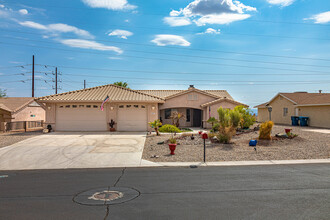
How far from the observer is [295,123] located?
28891 mm

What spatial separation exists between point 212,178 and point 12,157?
10.4m

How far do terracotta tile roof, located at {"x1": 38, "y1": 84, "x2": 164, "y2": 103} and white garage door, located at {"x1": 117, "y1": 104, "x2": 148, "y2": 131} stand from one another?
37.7 inches

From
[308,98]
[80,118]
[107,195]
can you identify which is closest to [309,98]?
[308,98]

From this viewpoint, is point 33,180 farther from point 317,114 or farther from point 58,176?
point 317,114

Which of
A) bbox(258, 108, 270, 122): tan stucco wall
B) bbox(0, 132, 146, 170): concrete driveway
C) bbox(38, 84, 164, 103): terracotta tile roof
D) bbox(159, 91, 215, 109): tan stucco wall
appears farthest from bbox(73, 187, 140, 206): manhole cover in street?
bbox(258, 108, 270, 122): tan stucco wall

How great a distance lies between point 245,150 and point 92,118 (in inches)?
571

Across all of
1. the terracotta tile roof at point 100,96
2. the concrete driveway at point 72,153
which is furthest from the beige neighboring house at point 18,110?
the concrete driveway at point 72,153

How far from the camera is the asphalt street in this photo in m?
5.71

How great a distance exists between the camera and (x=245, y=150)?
1414cm

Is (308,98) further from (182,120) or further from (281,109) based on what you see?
(182,120)

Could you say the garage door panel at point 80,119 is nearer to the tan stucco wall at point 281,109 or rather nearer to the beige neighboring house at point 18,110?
the beige neighboring house at point 18,110

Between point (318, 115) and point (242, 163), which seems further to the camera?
point (318, 115)

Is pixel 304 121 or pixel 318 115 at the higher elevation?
pixel 318 115

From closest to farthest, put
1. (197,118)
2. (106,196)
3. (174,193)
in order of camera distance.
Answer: (106,196)
(174,193)
(197,118)
